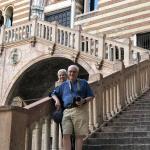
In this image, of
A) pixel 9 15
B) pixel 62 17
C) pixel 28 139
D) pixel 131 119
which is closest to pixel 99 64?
pixel 131 119

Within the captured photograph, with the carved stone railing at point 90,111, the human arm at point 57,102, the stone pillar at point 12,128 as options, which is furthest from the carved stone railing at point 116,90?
the stone pillar at point 12,128

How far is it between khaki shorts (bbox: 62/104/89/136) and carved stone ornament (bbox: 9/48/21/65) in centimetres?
1259

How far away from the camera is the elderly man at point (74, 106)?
5988 millimetres

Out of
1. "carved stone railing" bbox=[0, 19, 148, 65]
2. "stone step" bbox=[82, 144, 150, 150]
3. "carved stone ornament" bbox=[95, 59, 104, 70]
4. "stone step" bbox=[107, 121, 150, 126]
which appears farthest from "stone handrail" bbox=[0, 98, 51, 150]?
"carved stone ornament" bbox=[95, 59, 104, 70]

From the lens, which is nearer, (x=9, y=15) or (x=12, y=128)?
(x=12, y=128)

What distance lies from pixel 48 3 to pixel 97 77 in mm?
15581

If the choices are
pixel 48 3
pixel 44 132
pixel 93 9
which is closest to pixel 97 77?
pixel 44 132

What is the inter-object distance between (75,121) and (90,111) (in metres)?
2.25

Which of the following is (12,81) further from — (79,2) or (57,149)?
(57,149)

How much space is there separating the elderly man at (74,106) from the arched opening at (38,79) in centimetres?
1078

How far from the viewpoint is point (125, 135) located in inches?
307

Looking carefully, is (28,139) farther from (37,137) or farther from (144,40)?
(144,40)

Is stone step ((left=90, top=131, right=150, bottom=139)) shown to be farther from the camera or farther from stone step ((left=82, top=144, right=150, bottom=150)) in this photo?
the camera

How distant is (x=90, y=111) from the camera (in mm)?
8227
